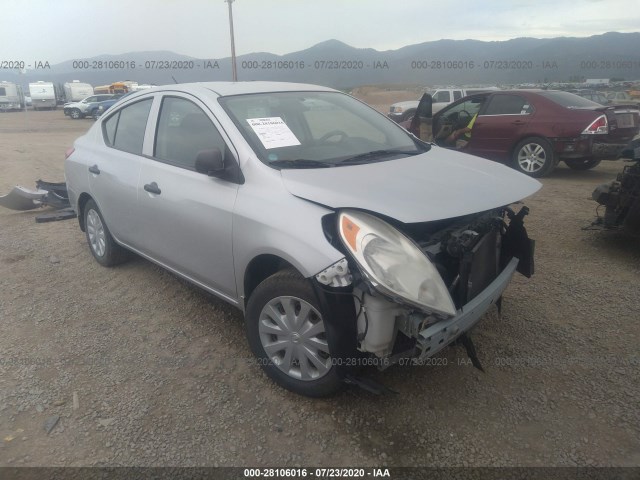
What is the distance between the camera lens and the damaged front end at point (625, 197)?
4.41 m

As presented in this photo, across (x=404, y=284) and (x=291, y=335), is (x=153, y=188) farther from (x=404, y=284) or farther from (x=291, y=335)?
(x=404, y=284)

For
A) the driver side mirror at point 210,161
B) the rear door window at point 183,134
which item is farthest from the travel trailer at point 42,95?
the driver side mirror at point 210,161

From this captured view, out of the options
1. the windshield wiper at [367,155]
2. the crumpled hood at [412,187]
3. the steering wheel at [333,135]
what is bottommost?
the crumpled hood at [412,187]

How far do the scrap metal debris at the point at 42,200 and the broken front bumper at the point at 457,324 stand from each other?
5664 mm

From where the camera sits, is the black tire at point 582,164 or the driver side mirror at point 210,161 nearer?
the driver side mirror at point 210,161

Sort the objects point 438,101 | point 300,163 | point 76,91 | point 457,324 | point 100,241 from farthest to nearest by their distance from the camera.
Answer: point 76,91
point 438,101
point 100,241
point 300,163
point 457,324

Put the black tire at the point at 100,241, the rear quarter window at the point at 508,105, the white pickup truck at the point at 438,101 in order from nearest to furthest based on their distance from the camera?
1. the black tire at the point at 100,241
2. the rear quarter window at the point at 508,105
3. the white pickup truck at the point at 438,101

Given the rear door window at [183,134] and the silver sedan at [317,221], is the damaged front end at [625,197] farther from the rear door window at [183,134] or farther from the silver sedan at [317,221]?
the rear door window at [183,134]

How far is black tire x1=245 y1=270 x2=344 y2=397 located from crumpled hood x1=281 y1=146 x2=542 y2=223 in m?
0.47

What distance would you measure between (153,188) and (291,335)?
1.59 metres

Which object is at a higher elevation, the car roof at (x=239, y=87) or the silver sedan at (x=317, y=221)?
the car roof at (x=239, y=87)

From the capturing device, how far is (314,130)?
3363 mm

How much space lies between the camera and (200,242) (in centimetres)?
304

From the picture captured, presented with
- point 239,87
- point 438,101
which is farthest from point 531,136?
point 438,101
